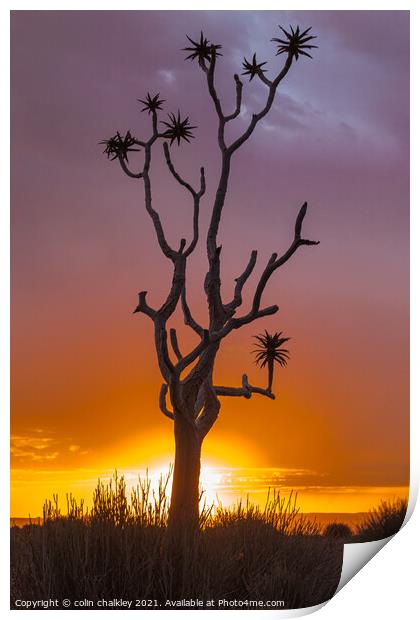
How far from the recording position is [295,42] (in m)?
8.65

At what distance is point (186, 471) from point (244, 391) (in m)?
0.90

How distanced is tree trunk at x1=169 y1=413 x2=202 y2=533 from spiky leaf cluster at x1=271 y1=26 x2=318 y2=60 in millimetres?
3015

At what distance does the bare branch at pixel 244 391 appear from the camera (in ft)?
30.8

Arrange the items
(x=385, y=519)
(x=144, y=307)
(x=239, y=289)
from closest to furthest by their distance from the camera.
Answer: (x=385, y=519)
(x=144, y=307)
(x=239, y=289)

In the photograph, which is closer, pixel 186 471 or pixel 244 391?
pixel 186 471

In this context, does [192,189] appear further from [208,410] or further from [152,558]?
[152,558]

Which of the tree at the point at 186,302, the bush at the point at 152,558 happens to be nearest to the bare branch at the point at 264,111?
the tree at the point at 186,302

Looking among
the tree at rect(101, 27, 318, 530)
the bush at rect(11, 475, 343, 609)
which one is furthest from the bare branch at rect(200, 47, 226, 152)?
the bush at rect(11, 475, 343, 609)

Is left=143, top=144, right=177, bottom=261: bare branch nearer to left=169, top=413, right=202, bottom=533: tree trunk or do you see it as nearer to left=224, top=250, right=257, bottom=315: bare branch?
left=224, top=250, right=257, bottom=315: bare branch

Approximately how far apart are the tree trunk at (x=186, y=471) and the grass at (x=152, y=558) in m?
0.19

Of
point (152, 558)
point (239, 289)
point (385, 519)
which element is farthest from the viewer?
point (239, 289)

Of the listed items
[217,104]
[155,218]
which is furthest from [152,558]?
[217,104]

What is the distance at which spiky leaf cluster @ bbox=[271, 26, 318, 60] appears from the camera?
861 centimetres
